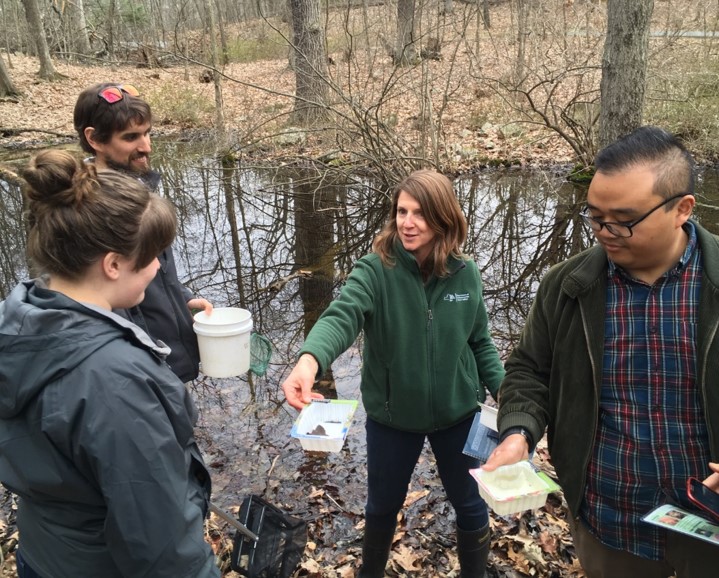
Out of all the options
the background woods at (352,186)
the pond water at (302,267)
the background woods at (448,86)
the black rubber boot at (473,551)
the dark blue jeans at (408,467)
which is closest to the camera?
the dark blue jeans at (408,467)

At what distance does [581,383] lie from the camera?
1.98 m

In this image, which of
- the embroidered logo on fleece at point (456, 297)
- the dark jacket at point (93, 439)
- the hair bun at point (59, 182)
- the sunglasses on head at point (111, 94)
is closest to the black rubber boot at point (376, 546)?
the embroidered logo on fleece at point (456, 297)

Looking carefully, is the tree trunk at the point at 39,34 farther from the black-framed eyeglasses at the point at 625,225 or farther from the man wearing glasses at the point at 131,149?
the black-framed eyeglasses at the point at 625,225

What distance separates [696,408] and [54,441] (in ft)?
6.06

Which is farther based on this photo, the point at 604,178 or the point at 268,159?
the point at 268,159

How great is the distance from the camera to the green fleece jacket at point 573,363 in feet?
5.87

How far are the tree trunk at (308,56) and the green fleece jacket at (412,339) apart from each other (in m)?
8.32

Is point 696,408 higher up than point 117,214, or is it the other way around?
point 117,214

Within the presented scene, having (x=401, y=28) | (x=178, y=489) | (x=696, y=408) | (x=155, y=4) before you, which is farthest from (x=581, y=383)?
(x=155, y=4)

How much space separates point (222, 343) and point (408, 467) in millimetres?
1074

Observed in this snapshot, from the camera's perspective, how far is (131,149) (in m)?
2.89

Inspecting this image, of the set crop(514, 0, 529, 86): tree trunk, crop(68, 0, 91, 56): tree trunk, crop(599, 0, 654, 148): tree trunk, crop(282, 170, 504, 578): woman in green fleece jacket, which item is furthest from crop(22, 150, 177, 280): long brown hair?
crop(68, 0, 91, 56): tree trunk

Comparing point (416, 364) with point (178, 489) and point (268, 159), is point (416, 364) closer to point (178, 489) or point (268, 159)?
point (178, 489)

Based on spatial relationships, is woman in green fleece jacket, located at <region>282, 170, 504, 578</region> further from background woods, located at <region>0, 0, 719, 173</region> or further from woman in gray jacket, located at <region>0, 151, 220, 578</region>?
background woods, located at <region>0, 0, 719, 173</region>
